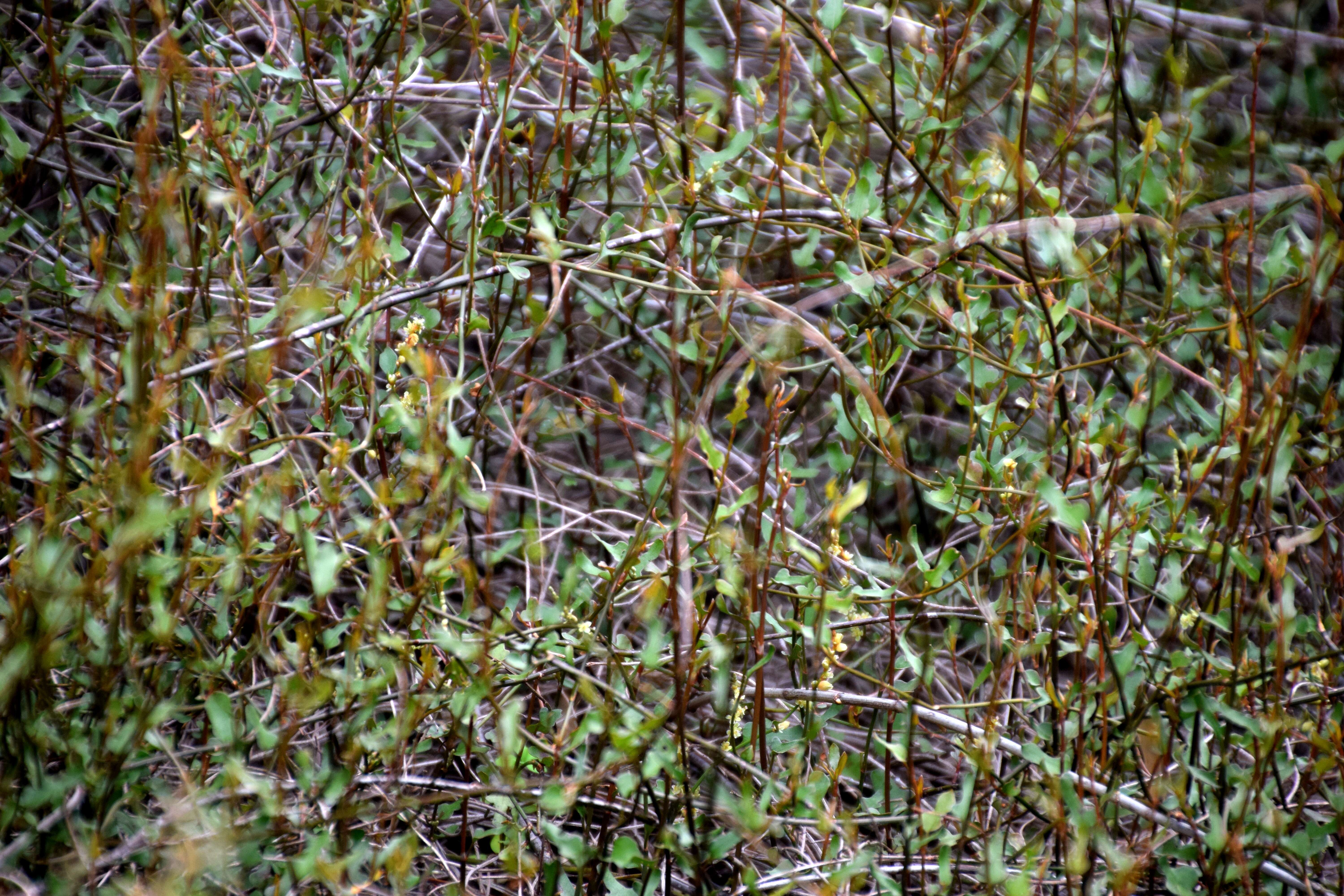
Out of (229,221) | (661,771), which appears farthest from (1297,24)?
(229,221)

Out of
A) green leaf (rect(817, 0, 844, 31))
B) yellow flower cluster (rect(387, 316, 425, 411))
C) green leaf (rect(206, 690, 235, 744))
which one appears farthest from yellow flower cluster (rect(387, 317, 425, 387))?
green leaf (rect(817, 0, 844, 31))

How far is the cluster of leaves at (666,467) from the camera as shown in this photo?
106 cm

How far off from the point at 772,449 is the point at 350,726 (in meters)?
0.55

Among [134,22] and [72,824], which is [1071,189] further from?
[72,824]

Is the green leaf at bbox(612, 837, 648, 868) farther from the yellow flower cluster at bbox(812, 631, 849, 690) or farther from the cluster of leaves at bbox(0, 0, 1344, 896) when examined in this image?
the yellow flower cluster at bbox(812, 631, 849, 690)

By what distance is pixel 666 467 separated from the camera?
1.10 meters

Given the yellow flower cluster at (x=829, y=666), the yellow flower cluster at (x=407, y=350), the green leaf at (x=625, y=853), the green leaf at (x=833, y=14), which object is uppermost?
the green leaf at (x=833, y=14)

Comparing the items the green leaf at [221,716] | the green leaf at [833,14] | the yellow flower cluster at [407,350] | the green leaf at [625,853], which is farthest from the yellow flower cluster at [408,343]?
the green leaf at [833,14]

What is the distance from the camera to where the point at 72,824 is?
105 centimetres

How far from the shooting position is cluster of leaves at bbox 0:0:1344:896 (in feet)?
3.48

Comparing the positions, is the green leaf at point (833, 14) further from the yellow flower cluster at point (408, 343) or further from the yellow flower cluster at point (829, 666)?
the yellow flower cluster at point (829, 666)

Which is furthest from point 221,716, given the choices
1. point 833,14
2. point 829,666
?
point 833,14

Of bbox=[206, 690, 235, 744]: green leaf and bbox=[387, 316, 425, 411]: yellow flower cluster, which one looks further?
bbox=[387, 316, 425, 411]: yellow flower cluster

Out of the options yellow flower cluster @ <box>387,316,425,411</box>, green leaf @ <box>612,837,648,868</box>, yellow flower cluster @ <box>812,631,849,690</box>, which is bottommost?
green leaf @ <box>612,837,648,868</box>
